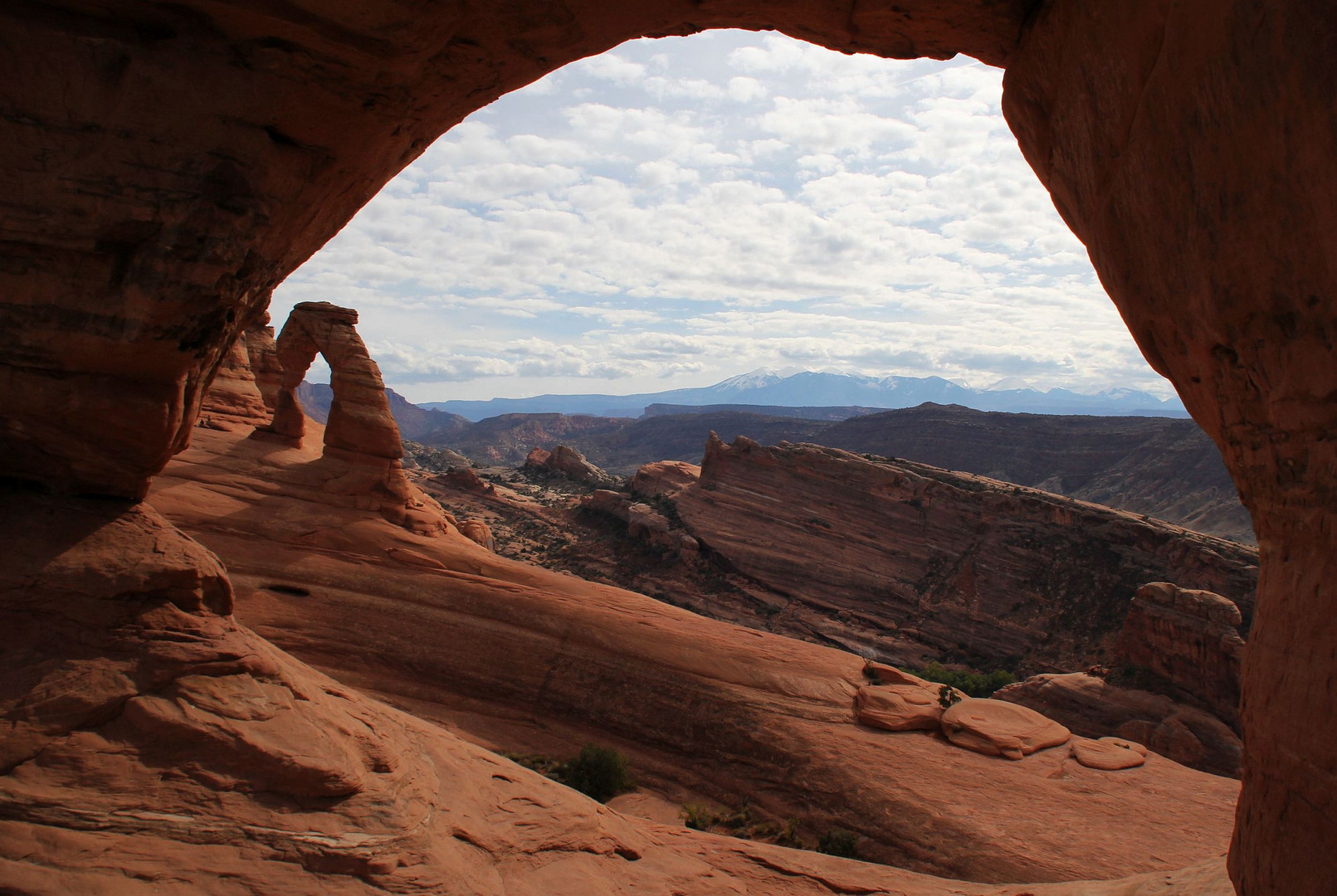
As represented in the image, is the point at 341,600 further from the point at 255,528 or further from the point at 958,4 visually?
the point at 958,4

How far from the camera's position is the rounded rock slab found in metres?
17.9

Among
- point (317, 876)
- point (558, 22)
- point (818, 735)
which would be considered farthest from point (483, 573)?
point (558, 22)

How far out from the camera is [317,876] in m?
6.77

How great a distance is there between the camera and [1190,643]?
27344 mm

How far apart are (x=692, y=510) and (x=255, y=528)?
3656 cm

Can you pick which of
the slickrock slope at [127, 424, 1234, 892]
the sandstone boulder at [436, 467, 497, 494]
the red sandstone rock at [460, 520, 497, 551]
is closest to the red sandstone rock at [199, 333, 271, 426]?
the slickrock slope at [127, 424, 1234, 892]

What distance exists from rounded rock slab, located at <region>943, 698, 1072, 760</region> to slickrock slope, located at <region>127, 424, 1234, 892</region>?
0.40 m

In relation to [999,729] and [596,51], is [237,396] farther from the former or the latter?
[999,729]

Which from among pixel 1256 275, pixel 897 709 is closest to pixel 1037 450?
pixel 897 709

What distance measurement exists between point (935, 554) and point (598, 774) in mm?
39260

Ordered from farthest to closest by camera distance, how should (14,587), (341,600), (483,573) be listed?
(483,573) < (341,600) < (14,587)

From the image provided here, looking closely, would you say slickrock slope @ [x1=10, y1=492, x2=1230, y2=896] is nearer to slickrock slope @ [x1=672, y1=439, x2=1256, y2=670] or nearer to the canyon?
slickrock slope @ [x1=672, y1=439, x2=1256, y2=670]

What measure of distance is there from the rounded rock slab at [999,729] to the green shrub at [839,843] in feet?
14.8

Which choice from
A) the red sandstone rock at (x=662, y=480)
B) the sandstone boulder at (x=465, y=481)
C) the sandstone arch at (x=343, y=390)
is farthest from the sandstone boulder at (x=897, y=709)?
the sandstone boulder at (x=465, y=481)
